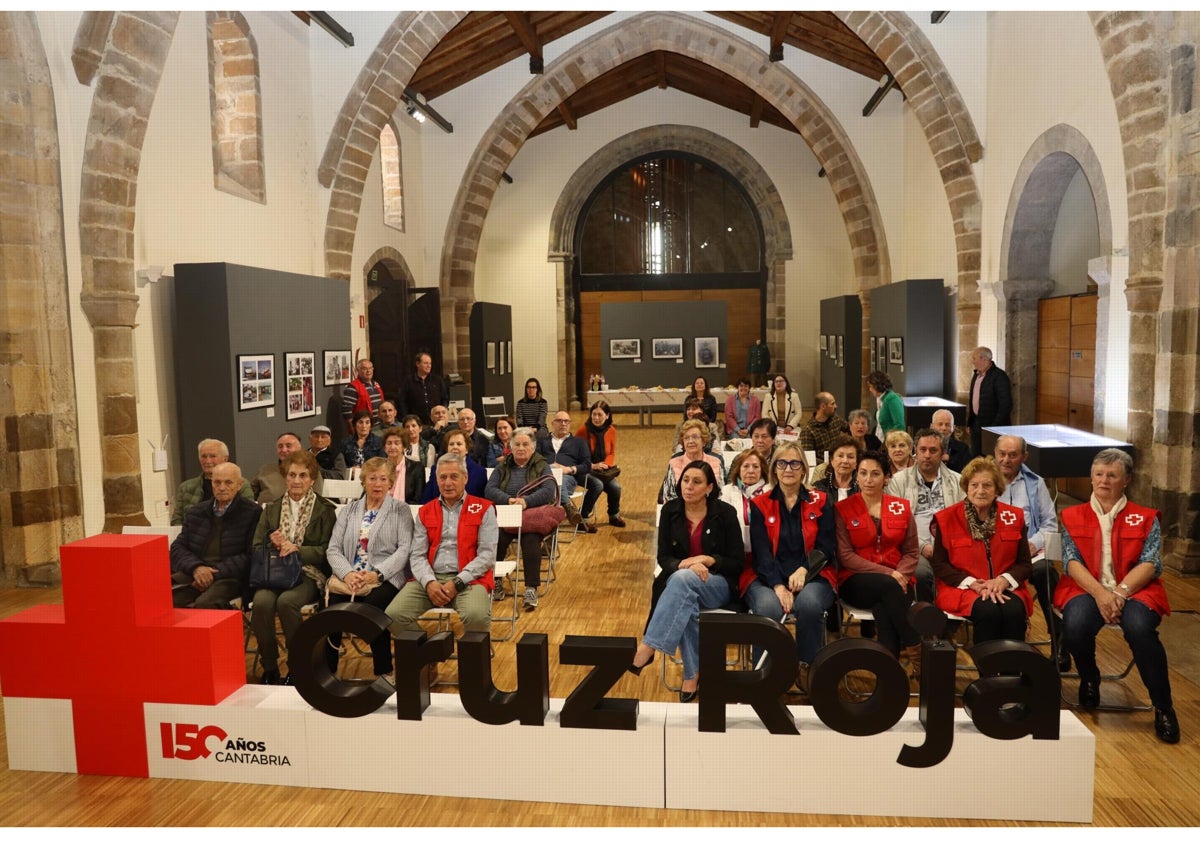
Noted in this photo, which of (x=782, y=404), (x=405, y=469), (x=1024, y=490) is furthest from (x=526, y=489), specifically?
(x=782, y=404)

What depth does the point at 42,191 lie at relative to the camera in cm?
689

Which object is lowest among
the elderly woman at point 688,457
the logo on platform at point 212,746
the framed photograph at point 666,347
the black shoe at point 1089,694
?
the black shoe at point 1089,694

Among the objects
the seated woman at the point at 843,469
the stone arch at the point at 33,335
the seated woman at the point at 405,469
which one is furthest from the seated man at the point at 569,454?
the stone arch at the point at 33,335

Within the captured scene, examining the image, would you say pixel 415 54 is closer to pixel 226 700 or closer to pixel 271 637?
pixel 271 637

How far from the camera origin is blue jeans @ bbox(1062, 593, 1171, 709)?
4059mm

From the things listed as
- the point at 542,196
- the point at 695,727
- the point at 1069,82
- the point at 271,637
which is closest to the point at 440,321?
the point at 542,196

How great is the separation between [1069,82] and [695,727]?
25.0ft

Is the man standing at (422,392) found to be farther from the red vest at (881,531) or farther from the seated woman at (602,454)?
the red vest at (881,531)

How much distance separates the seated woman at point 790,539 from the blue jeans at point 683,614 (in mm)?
270

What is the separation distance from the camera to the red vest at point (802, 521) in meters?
4.62

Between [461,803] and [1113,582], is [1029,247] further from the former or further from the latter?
[461,803]

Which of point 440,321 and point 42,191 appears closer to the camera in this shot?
point 42,191

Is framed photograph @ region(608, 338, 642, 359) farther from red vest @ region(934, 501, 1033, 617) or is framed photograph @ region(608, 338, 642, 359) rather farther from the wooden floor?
the wooden floor

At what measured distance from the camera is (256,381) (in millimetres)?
8625
